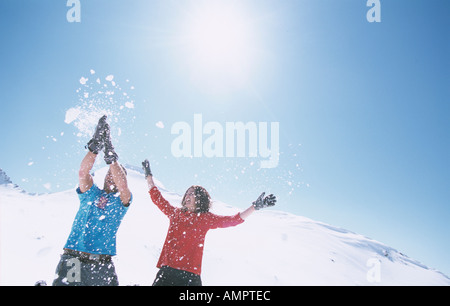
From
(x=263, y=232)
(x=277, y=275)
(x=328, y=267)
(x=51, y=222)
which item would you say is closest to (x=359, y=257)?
(x=328, y=267)

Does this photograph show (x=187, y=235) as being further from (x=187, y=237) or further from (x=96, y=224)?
(x=96, y=224)

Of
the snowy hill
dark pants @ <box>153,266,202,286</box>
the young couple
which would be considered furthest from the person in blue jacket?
the snowy hill

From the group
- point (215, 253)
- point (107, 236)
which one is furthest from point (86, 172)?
point (215, 253)

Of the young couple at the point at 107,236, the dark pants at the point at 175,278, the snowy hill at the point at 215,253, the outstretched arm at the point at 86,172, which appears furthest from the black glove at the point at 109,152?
the dark pants at the point at 175,278

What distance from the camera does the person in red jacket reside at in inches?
122

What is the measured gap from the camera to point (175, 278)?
305cm

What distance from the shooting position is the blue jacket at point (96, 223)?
10.1ft

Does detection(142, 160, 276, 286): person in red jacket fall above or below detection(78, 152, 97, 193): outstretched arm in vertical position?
below

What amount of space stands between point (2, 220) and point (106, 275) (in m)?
22.7

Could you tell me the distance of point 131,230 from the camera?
20.6m

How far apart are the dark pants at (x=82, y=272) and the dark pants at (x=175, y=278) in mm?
581

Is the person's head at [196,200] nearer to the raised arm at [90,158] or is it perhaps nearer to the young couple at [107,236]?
the young couple at [107,236]

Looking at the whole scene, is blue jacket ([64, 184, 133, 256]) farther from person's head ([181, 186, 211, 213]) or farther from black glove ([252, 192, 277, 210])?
black glove ([252, 192, 277, 210])

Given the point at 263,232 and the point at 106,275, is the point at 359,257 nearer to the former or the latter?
the point at 263,232
